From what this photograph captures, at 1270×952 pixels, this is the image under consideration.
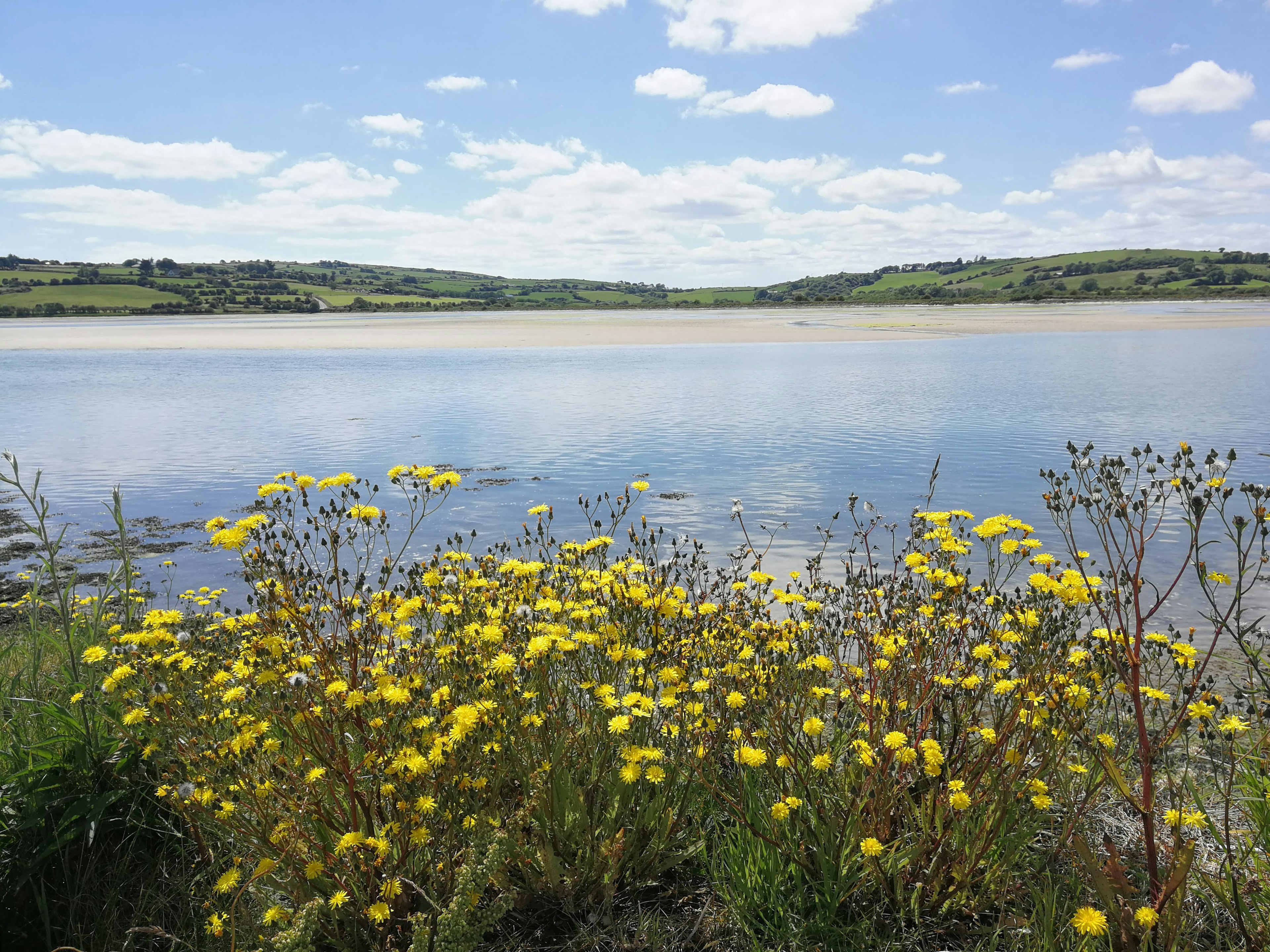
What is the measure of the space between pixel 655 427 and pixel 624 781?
2038 cm

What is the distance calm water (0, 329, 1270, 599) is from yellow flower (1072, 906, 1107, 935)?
8.08 meters

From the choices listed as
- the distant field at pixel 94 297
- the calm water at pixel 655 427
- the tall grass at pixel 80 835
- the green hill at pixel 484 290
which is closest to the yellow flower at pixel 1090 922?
the tall grass at pixel 80 835

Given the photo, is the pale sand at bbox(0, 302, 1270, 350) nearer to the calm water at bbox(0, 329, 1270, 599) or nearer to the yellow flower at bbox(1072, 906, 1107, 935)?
the calm water at bbox(0, 329, 1270, 599)

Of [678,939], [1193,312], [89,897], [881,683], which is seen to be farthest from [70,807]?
[1193,312]

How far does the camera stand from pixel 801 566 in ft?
34.6

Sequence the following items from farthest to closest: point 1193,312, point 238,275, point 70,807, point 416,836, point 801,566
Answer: point 238,275, point 1193,312, point 801,566, point 70,807, point 416,836

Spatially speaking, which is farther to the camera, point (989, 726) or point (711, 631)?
point (989, 726)

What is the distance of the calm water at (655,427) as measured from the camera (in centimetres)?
1532

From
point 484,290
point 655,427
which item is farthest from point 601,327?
point 484,290

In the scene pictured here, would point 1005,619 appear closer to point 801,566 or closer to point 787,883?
point 787,883

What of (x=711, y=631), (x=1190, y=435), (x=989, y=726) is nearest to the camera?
(x=711, y=631)

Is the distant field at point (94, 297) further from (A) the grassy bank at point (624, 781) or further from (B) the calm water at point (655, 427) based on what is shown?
(A) the grassy bank at point (624, 781)

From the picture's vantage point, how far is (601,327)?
8962cm

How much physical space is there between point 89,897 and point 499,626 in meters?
2.44
